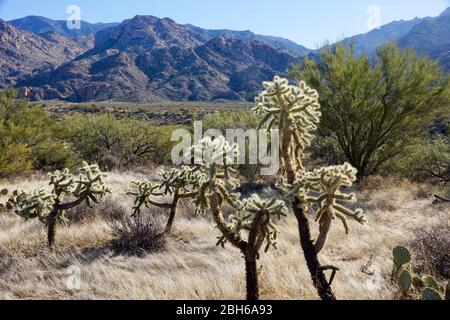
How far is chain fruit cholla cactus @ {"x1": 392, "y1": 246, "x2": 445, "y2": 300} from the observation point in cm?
393

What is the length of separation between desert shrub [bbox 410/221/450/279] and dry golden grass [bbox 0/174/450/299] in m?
0.40

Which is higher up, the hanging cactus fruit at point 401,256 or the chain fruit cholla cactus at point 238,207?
the chain fruit cholla cactus at point 238,207

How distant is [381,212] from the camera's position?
370 inches

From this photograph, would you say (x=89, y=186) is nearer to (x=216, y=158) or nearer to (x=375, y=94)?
(x=216, y=158)

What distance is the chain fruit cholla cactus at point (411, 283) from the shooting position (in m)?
3.93

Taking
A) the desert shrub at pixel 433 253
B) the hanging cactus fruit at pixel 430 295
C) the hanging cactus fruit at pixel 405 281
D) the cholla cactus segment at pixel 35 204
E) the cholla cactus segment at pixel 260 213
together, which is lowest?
the desert shrub at pixel 433 253

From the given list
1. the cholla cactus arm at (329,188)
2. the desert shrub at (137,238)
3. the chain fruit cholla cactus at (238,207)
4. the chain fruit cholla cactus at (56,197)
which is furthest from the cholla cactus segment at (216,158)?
the desert shrub at (137,238)

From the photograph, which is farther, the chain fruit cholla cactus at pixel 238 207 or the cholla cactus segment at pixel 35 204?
the cholla cactus segment at pixel 35 204

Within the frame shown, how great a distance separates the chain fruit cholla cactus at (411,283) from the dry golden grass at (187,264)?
0.18 meters

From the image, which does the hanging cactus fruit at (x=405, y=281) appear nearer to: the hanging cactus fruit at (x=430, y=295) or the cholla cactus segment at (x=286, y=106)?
the hanging cactus fruit at (x=430, y=295)

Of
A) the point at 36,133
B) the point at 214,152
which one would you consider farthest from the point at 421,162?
the point at 36,133

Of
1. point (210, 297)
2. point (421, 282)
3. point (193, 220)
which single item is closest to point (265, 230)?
point (210, 297)

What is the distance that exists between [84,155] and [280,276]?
1848 cm

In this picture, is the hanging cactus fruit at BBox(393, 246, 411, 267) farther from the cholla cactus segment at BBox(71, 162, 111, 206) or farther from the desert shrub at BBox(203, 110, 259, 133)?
the desert shrub at BBox(203, 110, 259, 133)
